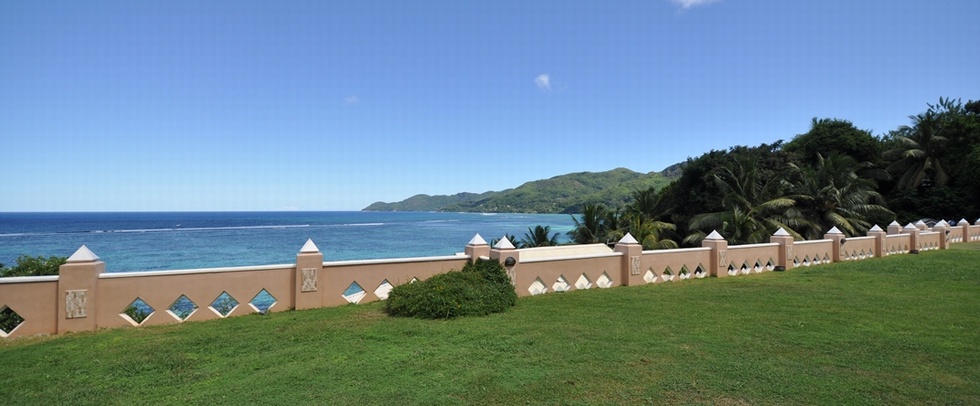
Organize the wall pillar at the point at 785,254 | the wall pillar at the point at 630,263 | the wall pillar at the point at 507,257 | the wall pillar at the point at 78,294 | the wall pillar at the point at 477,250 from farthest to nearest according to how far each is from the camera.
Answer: the wall pillar at the point at 785,254
the wall pillar at the point at 630,263
the wall pillar at the point at 477,250
the wall pillar at the point at 507,257
the wall pillar at the point at 78,294

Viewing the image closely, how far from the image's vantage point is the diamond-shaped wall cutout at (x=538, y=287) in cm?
1028

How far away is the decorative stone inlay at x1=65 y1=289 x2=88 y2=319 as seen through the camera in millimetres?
7221

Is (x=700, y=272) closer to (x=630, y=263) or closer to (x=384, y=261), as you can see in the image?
(x=630, y=263)

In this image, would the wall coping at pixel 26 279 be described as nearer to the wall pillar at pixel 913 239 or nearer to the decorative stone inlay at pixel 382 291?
the decorative stone inlay at pixel 382 291

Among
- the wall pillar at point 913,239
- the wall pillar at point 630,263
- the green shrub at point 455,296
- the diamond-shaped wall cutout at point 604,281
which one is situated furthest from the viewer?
the wall pillar at point 913,239

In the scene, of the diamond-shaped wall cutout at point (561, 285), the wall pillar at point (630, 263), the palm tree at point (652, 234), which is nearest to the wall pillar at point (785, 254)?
the wall pillar at point (630, 263)

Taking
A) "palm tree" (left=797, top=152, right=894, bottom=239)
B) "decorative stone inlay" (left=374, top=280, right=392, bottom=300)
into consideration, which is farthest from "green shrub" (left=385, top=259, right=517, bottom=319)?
"palm tree" (left=797, top=152, right=894, bottom=239)

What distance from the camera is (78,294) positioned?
7.26 m

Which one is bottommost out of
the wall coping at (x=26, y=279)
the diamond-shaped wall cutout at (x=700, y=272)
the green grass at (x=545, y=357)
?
the green grass at (x=545, y=357)

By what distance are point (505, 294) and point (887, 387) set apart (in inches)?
219

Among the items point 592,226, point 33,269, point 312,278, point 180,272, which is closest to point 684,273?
point 312,278

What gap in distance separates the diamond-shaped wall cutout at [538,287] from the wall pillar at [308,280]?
437 cm

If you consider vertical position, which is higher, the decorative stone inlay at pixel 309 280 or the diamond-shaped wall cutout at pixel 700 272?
the decorative stone inlay at pixel 309 280

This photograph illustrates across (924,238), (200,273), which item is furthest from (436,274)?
(924,238)
